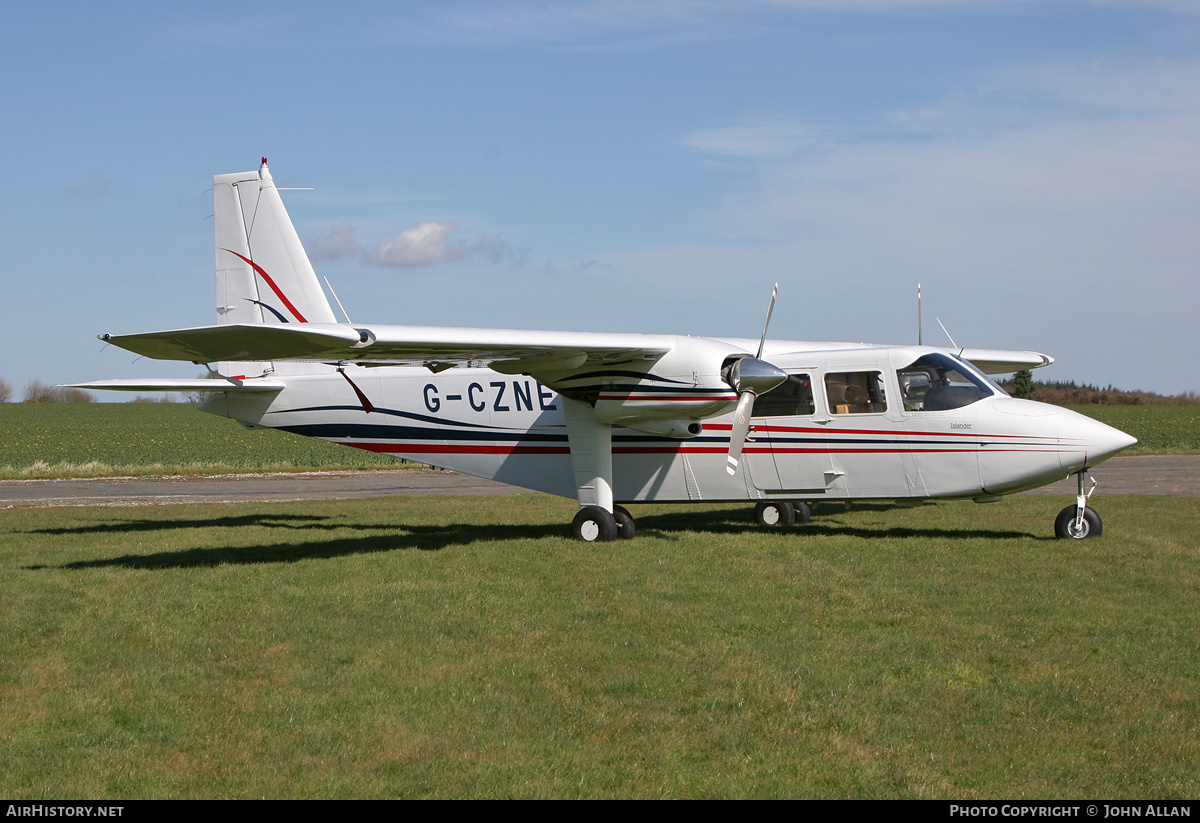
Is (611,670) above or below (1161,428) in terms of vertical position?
below

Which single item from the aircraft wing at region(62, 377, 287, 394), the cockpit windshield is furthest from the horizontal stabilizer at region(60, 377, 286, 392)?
the cockpit windshield

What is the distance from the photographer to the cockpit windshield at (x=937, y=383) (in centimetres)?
1352

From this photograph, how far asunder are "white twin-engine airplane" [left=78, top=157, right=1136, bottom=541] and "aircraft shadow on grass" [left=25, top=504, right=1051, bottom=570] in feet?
2.32

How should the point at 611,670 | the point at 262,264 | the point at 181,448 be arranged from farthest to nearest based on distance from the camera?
the point at 181,448 < the point at 262,264 < the point at 611,670

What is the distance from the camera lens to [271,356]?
11.3 m

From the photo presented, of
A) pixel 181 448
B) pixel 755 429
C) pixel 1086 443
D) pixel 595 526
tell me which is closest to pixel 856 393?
pixel 755 429

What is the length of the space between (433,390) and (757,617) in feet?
27.9

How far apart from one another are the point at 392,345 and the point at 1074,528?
9.23 meters

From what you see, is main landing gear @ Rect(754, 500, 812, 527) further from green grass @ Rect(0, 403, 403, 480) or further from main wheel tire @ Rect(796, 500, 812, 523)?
green grass @ Rect(0, 403, 403, 480)

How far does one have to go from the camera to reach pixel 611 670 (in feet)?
23.5

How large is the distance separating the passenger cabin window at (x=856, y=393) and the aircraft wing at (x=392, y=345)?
2595 mm

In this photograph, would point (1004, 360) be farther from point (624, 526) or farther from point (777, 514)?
point (624, 526)

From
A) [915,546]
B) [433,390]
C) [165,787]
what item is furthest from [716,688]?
[433,390]

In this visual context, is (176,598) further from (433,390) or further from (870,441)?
(870,441)
